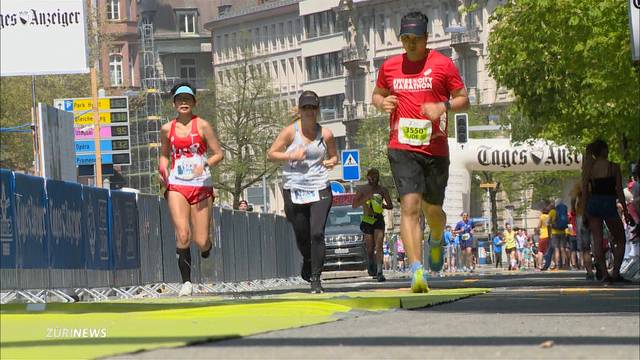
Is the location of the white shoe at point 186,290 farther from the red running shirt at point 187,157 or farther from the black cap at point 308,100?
the black cap at point 308,100

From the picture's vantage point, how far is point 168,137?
1778cm

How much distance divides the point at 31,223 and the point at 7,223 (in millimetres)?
881

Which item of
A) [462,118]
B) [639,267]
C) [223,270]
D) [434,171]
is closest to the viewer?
[434,171]

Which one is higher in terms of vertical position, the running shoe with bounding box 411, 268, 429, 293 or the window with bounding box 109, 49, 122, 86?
the window with bounding box 109, 49, 122, 86

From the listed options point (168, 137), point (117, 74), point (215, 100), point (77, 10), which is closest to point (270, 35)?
point (117, 74)

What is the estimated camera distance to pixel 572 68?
41.7m

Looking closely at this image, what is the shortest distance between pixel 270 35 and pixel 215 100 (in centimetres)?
5108

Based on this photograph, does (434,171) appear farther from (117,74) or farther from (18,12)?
(117,74)

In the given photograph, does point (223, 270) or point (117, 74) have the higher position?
point (117, 74)

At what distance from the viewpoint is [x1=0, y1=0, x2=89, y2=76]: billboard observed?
93.7 ft

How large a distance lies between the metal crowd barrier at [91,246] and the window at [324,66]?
105m

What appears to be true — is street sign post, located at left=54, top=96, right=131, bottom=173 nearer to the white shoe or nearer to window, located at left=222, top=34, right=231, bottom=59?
the white shoe

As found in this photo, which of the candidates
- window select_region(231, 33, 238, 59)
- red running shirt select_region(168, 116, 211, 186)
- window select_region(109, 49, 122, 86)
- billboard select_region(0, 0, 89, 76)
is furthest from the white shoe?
window select_region(109, 49, 122, 86)

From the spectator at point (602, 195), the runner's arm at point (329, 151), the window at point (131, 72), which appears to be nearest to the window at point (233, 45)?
the window at point (131, 72)
